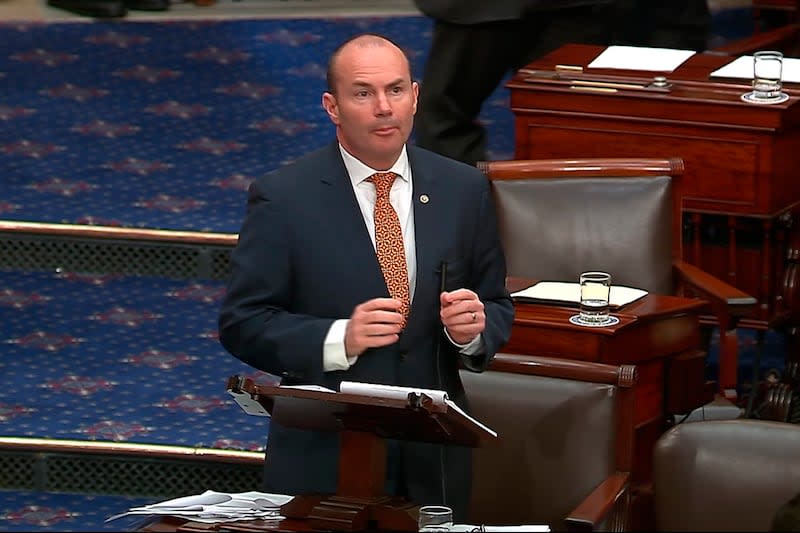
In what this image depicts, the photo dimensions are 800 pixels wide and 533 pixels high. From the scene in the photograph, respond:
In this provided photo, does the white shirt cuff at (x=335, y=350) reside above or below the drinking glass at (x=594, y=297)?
above

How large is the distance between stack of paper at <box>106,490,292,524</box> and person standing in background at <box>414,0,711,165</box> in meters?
2.28

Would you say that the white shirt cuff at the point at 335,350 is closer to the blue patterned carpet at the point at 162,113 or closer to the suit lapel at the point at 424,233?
the suit lapel at the point at 424,233

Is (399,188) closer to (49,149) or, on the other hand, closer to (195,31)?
(49,149)

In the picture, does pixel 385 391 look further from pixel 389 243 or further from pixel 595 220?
pixel 595 220

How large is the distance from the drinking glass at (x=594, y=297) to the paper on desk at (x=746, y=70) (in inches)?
46.5

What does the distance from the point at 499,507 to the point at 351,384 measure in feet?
2.66

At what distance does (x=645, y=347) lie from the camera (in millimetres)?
3807

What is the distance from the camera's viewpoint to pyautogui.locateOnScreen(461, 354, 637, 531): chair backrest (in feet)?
10.7

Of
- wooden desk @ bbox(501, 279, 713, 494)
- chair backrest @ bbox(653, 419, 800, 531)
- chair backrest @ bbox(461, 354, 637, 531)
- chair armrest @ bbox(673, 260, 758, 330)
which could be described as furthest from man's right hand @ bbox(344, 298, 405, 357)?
chair armrest @ bbox(673, 260, 758, 330)

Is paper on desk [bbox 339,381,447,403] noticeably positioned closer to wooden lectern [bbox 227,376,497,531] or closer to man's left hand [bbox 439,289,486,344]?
wooden lectern [bbox 227,376,497,531]

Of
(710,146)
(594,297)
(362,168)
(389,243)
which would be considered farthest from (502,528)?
(710,146)

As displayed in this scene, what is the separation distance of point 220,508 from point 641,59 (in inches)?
99.2

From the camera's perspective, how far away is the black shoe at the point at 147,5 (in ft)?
23.4

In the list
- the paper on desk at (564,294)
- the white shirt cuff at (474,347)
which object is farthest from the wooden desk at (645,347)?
the white shirt cuff at (474,347)
